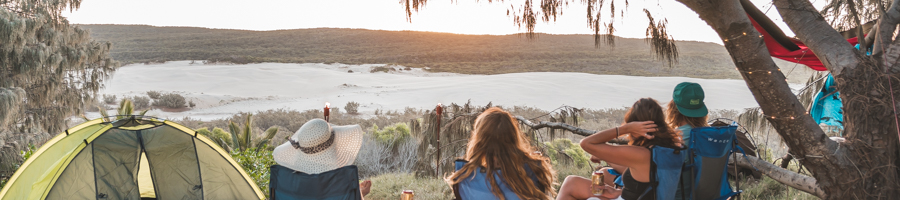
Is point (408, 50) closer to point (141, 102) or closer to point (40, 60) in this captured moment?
point (141, 102)

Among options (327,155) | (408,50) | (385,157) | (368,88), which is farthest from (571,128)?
(408,50)

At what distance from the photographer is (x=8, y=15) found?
8.10 m

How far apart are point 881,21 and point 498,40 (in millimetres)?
53938

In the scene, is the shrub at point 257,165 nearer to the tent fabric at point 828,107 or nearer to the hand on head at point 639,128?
the hand on head at point 639,128

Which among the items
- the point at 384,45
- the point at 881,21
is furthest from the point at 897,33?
the point at 384,45

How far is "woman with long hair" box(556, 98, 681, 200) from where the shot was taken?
292 centimetres

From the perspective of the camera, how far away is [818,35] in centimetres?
336

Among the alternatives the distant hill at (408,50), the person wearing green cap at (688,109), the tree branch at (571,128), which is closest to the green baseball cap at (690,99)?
the person wearing green cap at (688,109)

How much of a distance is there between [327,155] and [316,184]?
0.58ft

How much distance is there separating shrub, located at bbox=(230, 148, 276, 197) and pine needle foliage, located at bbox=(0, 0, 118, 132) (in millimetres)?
3807

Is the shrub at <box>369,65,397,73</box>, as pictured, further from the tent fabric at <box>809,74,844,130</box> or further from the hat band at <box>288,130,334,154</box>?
the hat band at <box>288,130,334,154</box>

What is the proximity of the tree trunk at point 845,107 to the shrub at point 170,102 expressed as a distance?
2444 cm

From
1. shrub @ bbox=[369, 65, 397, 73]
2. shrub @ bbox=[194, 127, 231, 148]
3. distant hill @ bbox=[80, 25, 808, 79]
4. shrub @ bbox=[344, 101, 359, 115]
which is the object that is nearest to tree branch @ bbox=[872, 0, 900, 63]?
shrub @ bbox=[194, 127, 231, 148]

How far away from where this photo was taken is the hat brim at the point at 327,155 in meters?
2.99
